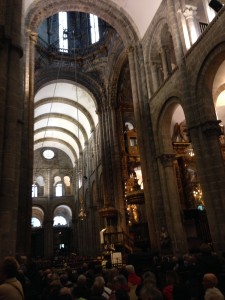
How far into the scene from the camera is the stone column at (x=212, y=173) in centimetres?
1045

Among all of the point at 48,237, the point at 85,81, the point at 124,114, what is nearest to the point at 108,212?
the point at 124,114

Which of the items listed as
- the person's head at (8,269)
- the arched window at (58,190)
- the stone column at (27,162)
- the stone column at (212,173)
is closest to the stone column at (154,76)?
the stone column at (212,173)

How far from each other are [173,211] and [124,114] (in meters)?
12.7

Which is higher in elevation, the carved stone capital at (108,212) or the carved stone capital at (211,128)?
the carved stone capital at (211,128)

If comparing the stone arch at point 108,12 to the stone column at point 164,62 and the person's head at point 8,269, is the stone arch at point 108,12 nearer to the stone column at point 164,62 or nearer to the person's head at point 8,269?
the stone column at point 164,62

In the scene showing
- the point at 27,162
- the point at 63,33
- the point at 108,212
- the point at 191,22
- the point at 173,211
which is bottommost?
the point at 173,211

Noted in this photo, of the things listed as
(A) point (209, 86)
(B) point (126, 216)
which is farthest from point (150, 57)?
(B) point (126, 216)

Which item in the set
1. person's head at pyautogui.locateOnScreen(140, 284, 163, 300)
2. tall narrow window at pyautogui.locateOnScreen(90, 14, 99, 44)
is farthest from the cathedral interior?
person's head at pyautogui.locateOnScreen(140, 284, 163, 300)

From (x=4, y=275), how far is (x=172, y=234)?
37.6 feet

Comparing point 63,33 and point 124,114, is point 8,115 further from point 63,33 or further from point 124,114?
point 63,33

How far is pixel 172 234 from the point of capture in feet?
44.3

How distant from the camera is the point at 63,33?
28359mm

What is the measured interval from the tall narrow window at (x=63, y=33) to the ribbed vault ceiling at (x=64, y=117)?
355 centimetres

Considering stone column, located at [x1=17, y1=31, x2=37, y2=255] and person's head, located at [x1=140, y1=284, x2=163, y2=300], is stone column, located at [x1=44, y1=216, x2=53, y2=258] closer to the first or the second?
stone column, located at [x1=17, y1=31, x2=37, y2=255]
